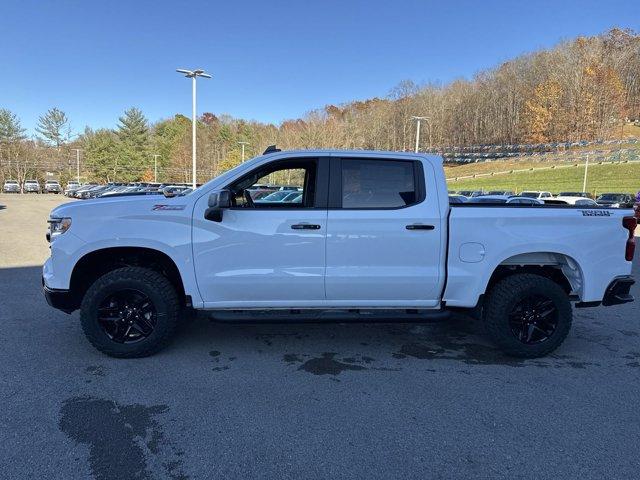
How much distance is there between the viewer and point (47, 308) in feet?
18.8

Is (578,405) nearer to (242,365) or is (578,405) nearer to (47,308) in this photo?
(242,365)

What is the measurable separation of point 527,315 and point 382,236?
5.59ft

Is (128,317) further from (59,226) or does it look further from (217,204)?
(217,204)

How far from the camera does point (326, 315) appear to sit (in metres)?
4.20

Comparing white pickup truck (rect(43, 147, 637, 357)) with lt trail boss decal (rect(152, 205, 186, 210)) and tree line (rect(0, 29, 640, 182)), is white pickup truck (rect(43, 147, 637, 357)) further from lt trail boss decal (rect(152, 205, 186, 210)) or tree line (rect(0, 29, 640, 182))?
tree line (rect(0, 29, 640, 182))

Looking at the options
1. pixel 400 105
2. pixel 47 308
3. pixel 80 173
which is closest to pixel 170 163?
pixel 80 173

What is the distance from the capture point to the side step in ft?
13.5

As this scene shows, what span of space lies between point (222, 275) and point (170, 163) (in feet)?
289

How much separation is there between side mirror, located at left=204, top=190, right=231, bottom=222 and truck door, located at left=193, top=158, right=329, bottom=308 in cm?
7

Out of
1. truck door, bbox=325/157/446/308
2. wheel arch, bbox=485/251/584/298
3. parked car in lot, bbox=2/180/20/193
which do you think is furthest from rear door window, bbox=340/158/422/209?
parked car in lot, bbox=2/180/20/193

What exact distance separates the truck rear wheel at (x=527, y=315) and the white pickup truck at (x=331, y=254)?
1 centimetres

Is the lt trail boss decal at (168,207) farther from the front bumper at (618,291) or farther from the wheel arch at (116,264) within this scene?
the front bumper at (618,291)

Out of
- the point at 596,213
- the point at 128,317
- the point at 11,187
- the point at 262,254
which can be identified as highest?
the point at 596,213

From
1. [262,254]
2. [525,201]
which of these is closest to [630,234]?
[262,254]
